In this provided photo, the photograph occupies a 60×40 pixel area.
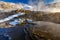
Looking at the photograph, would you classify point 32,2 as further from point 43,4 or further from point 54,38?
point 54,38

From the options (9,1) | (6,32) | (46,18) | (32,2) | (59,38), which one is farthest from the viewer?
(9,1)

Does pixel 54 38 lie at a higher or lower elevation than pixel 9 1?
lower

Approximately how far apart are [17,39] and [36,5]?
1.56 feet

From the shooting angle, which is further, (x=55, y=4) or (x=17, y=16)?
(x=55, y=4)

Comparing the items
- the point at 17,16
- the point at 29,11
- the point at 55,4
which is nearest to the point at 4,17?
the point at 17,16

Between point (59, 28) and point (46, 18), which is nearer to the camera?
point (59, 28)

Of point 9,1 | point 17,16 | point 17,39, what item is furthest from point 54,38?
point 9,1

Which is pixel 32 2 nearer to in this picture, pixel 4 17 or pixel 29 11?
pixel 29 11

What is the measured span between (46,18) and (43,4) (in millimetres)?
249

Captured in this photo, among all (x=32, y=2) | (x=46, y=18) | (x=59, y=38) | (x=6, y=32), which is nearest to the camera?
(x=59, y=38)

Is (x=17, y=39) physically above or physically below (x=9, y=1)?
below

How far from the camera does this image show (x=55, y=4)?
48.4 inches

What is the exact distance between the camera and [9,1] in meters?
1.41

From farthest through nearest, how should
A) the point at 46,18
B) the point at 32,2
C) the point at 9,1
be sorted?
1. the point at 9,1
2. the point at 32,2
3. the point at 46,18
